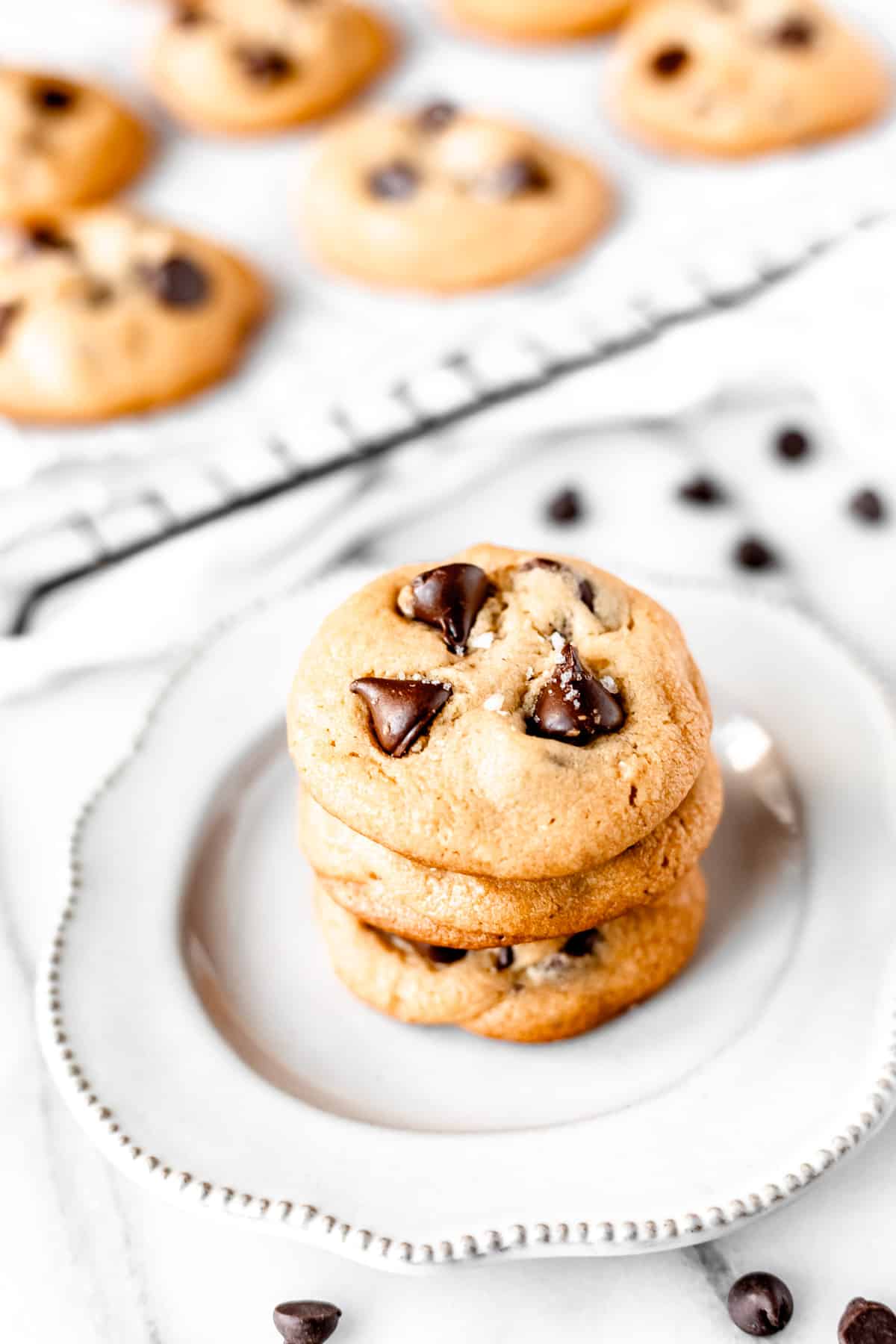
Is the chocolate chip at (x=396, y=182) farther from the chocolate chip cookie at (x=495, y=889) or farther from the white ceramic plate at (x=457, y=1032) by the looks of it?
the chocolate chip cookie at (x=495, y=889)

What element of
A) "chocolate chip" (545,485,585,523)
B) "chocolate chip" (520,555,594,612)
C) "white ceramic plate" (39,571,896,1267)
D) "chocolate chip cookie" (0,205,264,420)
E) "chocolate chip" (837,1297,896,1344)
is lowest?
"chocolate chip" (837,1297,896,1344)

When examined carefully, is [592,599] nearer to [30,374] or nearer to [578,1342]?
[578,1342]

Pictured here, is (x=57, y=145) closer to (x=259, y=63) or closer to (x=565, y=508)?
(x=259, y=63)

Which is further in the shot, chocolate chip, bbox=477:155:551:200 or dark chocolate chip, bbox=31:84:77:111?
dark chocolate chip, bbox=31:84:77:111

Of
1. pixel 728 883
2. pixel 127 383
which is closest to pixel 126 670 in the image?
pixel 127 383

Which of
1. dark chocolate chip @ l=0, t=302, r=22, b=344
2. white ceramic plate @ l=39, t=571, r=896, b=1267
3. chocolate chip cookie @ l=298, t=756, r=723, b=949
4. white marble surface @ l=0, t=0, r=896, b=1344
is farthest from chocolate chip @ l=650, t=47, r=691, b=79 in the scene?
chocolate chip cookie @ l=298, t=756, r=723, b=949

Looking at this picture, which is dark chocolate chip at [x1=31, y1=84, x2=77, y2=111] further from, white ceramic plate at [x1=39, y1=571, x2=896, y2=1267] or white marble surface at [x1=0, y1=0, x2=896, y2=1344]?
white ceramic plate at [x1=39, y1=571, x2=896, y2=1267]
